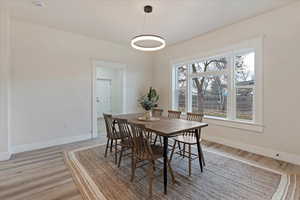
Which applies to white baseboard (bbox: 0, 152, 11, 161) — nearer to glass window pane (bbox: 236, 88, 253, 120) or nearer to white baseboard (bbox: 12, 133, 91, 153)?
white baseboard (bbox: 12, 133, 91, 153)

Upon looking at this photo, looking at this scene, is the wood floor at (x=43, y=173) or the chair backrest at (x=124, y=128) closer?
the wood floor at (x=43, y=173)

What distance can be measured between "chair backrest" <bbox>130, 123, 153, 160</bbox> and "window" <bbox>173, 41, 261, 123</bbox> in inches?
102

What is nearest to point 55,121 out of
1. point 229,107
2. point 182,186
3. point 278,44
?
point 182,186

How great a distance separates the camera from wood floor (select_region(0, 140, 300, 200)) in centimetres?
184

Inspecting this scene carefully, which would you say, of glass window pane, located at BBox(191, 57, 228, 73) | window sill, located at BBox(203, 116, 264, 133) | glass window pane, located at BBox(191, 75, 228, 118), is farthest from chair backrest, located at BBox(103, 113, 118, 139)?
glass window pane, located at BBox(191, 57, 228, 73)

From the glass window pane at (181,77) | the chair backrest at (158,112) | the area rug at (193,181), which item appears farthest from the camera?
the glass window pane at (181,77)

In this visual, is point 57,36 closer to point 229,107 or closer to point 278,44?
point 229,107

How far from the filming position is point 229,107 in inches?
140

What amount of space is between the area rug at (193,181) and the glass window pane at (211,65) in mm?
2251

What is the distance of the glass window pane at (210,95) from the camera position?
373 centimetres

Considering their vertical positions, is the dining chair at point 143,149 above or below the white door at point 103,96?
below

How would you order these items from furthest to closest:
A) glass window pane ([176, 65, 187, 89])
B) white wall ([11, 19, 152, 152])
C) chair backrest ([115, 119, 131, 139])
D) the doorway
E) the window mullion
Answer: the doorway → glass window pane ([176, 65, 187, 89]) → the window mullion → white wall ([11, 19, 152, 152]) → chair backrest ([115, 119, 131, 139])

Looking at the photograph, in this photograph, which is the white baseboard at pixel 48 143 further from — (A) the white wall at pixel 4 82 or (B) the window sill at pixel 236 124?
(B) the window sill at pixel 236 124

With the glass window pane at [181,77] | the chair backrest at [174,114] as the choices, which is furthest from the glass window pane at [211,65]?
the chair backrest at [174,114]
